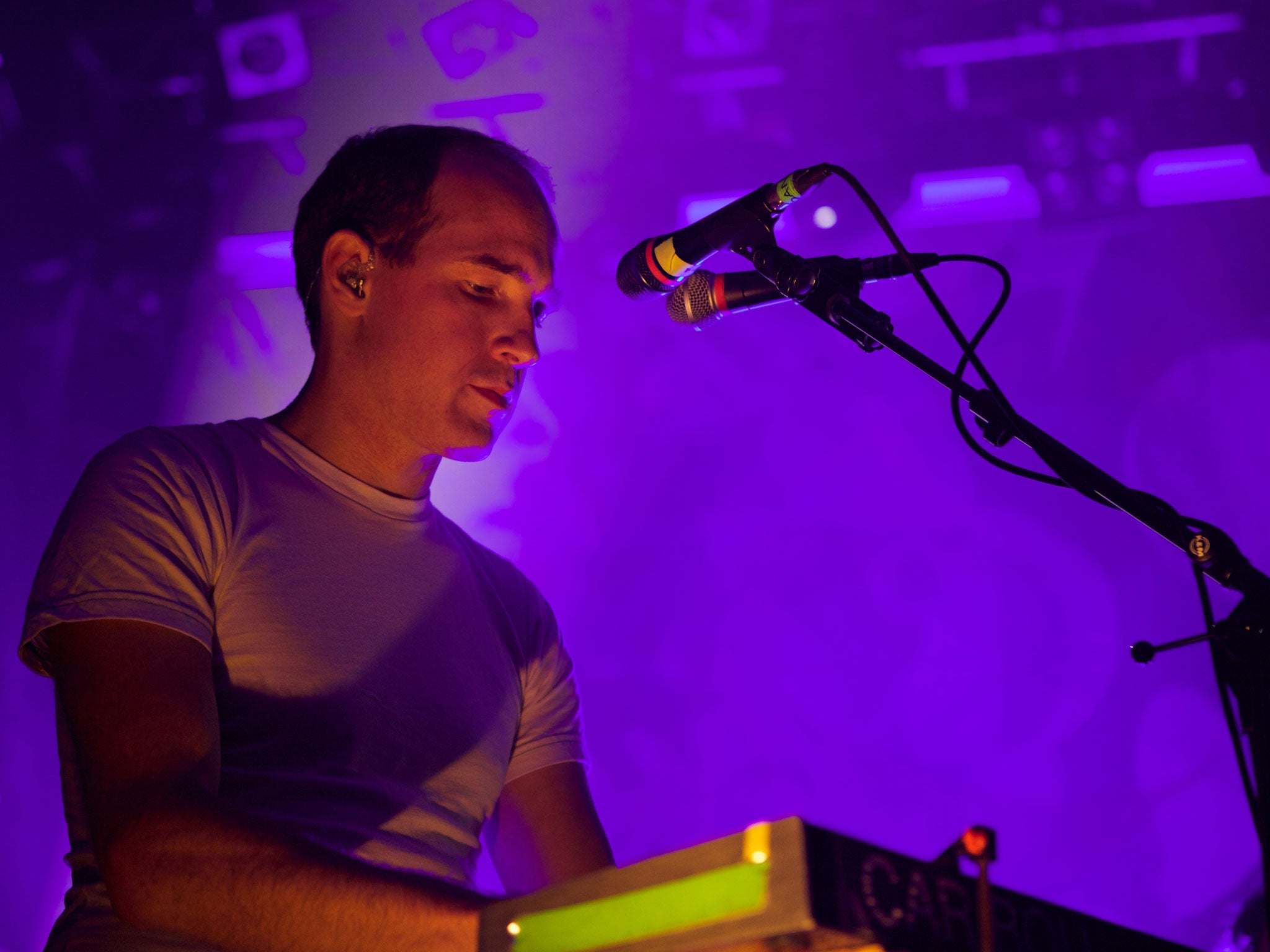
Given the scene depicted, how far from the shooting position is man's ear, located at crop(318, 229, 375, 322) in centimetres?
188

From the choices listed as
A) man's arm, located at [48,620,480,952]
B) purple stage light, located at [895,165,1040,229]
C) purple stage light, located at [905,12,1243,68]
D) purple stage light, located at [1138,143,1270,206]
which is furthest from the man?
purple stage light, located at [1138,143,1270,206]

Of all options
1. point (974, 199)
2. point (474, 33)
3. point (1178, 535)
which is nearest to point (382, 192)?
point (1178, 535)

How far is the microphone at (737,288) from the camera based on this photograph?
1466 mm

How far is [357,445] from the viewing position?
5.85 ft

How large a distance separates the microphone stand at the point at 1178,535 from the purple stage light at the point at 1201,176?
81.1 inches

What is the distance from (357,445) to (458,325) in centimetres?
27

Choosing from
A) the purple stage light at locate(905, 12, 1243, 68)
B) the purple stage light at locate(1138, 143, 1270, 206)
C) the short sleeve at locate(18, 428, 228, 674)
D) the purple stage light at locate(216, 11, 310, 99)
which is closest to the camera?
the short sleeve at locate(18, 428, 228, 674)

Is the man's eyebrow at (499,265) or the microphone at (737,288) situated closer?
the microphone at (737,288)

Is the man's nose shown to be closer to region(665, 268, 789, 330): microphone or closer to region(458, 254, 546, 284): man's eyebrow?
region(458, 254, 546, 284): man's eyebrow

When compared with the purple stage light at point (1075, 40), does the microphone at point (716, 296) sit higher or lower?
lower

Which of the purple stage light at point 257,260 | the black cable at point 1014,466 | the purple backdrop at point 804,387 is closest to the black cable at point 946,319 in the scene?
the black cable at point 1014,466

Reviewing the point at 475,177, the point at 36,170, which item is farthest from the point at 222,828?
the point at 36,170

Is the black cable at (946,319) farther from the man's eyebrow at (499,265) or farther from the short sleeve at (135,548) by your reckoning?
the short sleeve at (135,548)

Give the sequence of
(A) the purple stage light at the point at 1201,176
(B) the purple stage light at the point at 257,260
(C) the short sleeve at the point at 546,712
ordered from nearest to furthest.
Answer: (C) the short sleeve at the point at 546,712
(A) the purple stage light at the point at 1201,176
(B) the purple stage light at the point at 257,260
